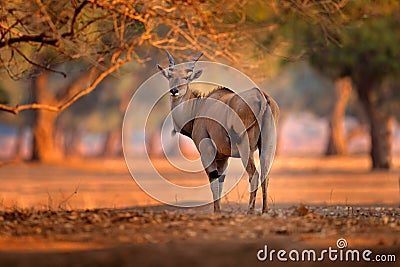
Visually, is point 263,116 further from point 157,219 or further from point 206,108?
point 157,219

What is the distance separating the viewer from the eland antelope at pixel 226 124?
1356 centimetres

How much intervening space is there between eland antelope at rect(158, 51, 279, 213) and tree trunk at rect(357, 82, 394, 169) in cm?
2307

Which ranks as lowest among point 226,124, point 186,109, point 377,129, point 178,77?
point 226,124

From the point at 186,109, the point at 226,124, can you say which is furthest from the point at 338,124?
the point at 226,124

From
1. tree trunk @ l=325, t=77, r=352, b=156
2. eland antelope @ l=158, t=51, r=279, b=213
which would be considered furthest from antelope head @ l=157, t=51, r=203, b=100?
→ tree trunk @ l=325, t=77, r=352, b=156

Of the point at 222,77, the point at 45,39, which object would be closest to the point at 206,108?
the point at 45,39

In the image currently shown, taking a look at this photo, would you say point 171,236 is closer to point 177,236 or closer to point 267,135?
point 177,236

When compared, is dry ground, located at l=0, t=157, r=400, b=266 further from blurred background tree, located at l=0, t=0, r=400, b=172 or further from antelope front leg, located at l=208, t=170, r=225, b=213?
blurred background tree, located at l=0, t=0, r=400, b=172

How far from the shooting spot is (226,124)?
45.1ft

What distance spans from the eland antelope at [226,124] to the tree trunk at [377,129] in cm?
2307

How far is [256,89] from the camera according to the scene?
1358 cm

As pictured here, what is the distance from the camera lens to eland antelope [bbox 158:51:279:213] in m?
13.6

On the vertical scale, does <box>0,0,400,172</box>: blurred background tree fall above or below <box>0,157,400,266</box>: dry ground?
above

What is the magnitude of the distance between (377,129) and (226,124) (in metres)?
25.2
